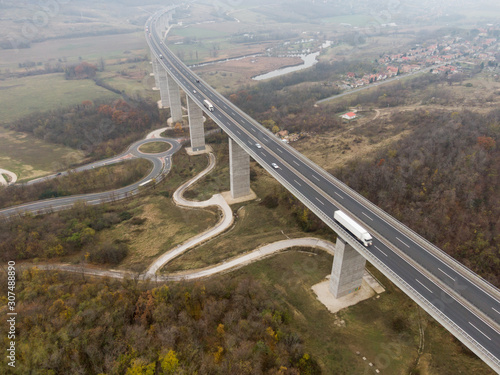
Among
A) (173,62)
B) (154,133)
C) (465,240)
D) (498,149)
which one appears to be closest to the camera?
(465,240)

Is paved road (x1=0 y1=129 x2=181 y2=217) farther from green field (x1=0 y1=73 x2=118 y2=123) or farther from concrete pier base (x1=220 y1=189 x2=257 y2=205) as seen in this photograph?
green field (x1=0 y1=73 x2=118 y2=123)

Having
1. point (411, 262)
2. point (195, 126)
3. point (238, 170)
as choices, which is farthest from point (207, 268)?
point (195, 126)

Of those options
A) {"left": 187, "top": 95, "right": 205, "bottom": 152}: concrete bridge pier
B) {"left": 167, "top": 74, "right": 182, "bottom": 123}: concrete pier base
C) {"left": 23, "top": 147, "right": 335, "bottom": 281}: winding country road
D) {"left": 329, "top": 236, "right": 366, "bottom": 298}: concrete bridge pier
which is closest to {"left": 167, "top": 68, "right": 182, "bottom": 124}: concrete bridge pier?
{"left": 167, "top": 74, "right": 182, "bottom": 123}: concrete pier base

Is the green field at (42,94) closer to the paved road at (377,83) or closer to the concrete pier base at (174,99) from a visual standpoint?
the concrete pier base at (174,99)

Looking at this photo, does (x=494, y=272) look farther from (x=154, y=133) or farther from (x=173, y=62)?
(x=173, y=62)

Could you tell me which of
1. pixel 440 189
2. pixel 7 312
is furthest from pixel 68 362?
pixel 440 189

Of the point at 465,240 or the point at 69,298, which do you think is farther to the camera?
the point at 465,240
